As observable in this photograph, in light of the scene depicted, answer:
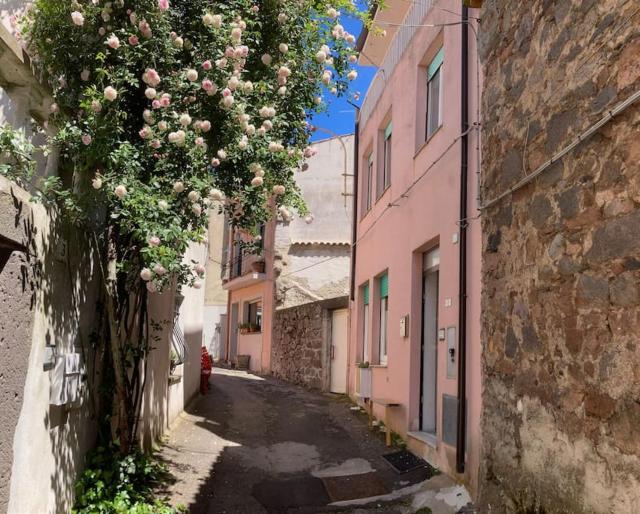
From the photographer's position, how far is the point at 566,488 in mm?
3150

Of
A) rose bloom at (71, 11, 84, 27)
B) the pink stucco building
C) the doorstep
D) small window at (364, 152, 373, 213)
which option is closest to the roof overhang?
the pink stucco building

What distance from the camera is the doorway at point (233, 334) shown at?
25953 millimetres

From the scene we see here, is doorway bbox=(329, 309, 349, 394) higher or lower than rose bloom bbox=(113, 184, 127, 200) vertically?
lower

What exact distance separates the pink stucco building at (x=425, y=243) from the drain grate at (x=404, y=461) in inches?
4.8

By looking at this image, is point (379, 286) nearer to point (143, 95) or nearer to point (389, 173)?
point (389, 173)

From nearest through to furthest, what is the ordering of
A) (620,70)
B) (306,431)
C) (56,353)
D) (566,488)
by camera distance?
1. (620,70)
2. (566,488)
3. (56,353)
4. (306,431)

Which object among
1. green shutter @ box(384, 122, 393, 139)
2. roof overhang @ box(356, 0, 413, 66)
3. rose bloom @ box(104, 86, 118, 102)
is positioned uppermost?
roof overhang @ box(356, 0, 413, 66)

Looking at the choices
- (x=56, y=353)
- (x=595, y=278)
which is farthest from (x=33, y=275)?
(x=595, y=278)

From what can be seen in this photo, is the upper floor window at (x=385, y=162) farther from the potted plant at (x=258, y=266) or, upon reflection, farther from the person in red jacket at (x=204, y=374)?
the potted plant at (x=258, y=266)

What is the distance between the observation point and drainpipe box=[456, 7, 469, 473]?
626 centimetres

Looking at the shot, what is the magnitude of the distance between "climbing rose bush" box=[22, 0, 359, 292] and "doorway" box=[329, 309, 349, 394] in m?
9.18

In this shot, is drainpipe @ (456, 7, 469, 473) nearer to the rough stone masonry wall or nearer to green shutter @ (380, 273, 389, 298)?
the rough stone masonry wall

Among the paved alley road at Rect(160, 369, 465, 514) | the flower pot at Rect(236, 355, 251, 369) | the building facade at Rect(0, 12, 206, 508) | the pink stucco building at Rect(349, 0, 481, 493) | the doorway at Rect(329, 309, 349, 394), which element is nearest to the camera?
the building facade at Rect(0, 12, 206, 508)

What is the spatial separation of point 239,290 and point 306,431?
620 inches
